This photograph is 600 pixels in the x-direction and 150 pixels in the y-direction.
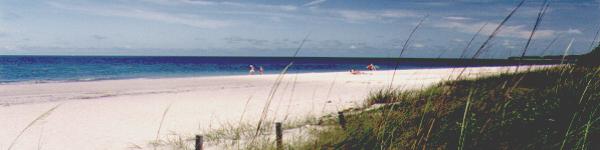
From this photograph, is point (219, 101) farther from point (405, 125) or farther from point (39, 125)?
point (405, 125)

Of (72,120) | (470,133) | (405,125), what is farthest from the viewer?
(72,120)

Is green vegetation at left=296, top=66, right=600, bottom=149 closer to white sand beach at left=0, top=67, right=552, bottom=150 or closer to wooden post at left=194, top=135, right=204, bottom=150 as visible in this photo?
wooden post at left=194, top=135, right=204, bottom=150

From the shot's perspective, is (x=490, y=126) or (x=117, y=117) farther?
(x=117, y=117)

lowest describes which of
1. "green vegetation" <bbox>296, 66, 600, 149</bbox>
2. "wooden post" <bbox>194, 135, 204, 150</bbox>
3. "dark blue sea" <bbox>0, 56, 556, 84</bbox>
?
"dark blue sea" <bbox>0, 56, 556, 84</bbox>

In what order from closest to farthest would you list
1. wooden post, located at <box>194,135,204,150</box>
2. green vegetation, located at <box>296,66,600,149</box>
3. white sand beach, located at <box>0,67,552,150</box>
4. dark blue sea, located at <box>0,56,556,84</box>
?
green vegetation, located at <box>296,66,600,149</box>
wooden post, located at <box>194,135,204,150</box>
white sand beach, located at <box>0,67,552,150</box>
dark blue sea, located at <box>0,56,556,84</box>

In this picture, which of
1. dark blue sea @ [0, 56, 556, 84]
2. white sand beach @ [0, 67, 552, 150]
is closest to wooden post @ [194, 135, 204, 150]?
dark blue sea @ [0, 56, 556, 84]

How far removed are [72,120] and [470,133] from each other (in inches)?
368

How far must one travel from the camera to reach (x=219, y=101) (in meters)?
12.9

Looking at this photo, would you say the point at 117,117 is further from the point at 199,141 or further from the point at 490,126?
the point at 490,126

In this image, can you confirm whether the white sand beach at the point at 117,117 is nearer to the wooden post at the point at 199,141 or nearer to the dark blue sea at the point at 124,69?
the wooden post at the point at 199,141

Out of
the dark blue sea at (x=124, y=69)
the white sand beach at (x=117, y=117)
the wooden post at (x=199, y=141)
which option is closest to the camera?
the wooden post at (x=199, y=141)

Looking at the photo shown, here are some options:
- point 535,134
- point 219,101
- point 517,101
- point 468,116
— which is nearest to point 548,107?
point 517,101

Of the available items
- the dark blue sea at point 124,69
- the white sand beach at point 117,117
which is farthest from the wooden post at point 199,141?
the white sand beach at point 117,117

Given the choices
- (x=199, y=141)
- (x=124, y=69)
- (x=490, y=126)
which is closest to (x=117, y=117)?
(x=199, y=141)
